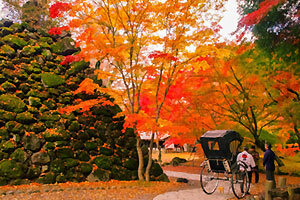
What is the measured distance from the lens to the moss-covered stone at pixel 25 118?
12.0m

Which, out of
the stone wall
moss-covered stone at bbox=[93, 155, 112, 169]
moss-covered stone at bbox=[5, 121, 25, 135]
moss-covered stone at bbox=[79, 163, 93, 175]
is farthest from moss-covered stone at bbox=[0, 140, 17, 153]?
moss-covered stone at bbox=[93, 155, 112, 169]

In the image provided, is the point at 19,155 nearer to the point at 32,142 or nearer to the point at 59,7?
the point at 32,142

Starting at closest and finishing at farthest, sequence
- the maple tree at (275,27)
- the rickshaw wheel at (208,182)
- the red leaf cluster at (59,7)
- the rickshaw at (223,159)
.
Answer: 1. the maple tree at (275,27)
2. the rickshaw at (223,159)
3. the rickshaw wheel at (208,182)
4. the red leaf cluster at (59,7)

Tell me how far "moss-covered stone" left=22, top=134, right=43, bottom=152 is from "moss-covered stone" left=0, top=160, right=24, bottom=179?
877 millimetres

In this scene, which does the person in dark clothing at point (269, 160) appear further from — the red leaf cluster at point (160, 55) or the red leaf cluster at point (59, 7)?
the red leaf cluster at point (59, 7)

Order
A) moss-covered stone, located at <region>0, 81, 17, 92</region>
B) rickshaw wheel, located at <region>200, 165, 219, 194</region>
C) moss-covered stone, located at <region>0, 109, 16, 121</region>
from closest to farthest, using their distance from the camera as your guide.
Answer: rickshaw wheel, located at <region>200, 165, 219, 194</region>, moss-covered stone, located at <region>0, 109, 16, 121</region>, moss-covered stone, located at <region>0, 81, 17, 92</region>

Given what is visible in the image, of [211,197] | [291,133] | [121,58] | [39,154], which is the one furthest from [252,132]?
[39,154]

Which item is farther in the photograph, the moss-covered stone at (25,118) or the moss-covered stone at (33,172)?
the moss-covered stone at (25,118)

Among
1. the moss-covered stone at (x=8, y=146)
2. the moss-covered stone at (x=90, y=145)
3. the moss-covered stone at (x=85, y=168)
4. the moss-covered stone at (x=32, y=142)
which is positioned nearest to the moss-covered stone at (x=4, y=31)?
the moss-covered stone at (x=32, y=142)

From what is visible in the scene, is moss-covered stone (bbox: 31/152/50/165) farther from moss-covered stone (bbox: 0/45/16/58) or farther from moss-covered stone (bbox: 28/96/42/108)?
moss-covered stone (bbox: 0/45/16/58)

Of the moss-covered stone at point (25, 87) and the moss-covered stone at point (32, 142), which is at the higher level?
the moss-covered stone at point (25, 87)

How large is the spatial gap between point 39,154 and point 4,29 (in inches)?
328

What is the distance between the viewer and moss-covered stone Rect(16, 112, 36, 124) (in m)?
12.0

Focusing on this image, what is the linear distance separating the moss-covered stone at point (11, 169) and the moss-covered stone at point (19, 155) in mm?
185
